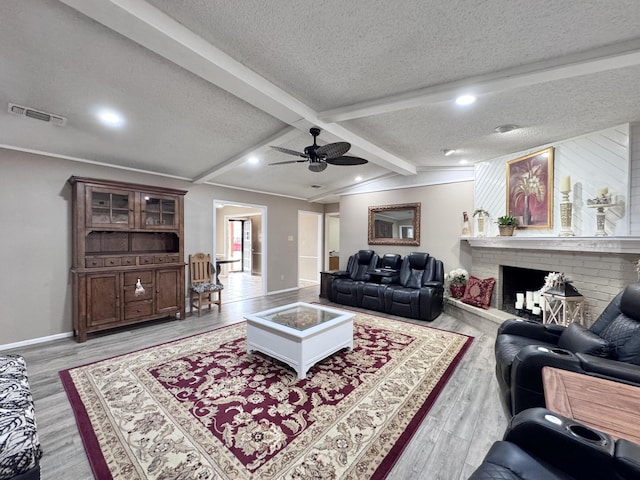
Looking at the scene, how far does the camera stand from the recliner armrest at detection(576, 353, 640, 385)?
5.08ft

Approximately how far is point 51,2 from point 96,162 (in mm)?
3056

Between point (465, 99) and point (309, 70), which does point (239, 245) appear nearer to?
point (309, 70)

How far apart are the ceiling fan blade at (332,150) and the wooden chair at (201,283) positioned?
3.33 m

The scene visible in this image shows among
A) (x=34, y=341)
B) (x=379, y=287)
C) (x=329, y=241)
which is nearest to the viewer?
(x=34, y=341)

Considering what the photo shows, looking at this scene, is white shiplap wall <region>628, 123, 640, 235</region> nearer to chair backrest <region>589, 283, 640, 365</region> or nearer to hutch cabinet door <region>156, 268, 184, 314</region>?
chair backrest <region>589, 283, 640, 365</region>

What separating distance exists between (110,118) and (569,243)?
5.24 meters

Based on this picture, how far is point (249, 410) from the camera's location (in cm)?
219

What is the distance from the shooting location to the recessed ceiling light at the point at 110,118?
2746 millimetres

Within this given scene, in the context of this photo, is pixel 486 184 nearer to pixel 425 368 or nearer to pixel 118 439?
pixel 425 368

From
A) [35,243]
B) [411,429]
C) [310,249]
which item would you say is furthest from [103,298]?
[310,249]

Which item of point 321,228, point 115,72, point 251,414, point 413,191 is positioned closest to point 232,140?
point 115,72

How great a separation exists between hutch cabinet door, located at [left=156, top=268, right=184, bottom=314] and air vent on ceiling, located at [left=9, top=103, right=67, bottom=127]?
2.28 meters

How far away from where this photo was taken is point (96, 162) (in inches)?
159

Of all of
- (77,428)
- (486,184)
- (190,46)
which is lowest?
(77,428)
